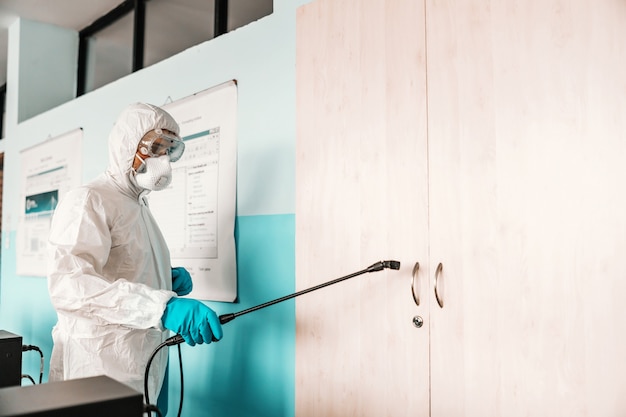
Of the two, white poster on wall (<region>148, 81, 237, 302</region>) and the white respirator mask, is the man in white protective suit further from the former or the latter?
white poster on wall (<region>148, 81, 237, 302</region>)

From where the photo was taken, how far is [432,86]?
1343 mm

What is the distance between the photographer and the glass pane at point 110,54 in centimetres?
312

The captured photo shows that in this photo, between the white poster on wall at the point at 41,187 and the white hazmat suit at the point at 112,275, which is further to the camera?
the white poster on wall at the point at 41,187

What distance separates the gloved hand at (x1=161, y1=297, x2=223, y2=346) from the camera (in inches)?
53.2

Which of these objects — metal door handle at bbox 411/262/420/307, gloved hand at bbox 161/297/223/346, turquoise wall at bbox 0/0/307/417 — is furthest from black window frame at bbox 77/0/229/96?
metal door handle at bbox 411/262/420/307

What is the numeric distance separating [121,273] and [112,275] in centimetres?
3

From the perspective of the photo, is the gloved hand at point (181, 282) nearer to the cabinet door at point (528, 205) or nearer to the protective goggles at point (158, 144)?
the protective goggles at point (158, 144)

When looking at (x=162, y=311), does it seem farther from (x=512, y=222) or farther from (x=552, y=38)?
(x=552, y=38)

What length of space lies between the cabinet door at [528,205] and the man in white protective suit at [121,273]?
2.20 feet

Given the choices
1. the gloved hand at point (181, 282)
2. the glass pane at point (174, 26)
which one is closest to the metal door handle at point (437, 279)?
the gloved hand at point (181, 282)

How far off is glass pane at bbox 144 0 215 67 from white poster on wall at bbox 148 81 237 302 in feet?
1.46

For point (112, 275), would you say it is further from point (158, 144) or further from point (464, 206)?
point (464, 206)

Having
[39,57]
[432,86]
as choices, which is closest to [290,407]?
→ [432,86]

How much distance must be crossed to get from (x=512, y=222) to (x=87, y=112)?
8.14ft
